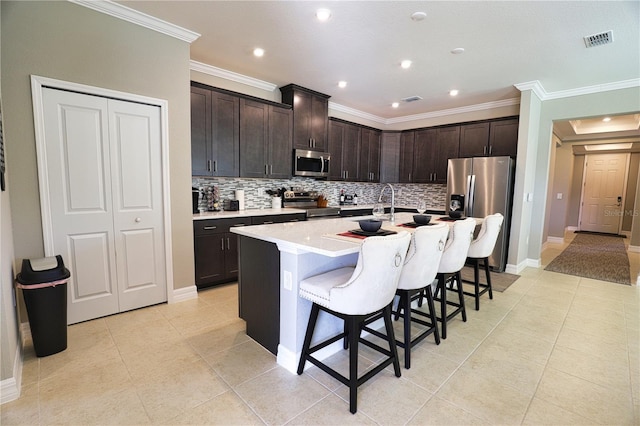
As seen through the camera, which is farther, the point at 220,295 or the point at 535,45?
the point at 220,295

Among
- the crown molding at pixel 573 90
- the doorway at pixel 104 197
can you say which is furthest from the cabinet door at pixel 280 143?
the crown molding at pixel 573 90

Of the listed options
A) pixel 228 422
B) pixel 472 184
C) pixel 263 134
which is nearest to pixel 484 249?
pixel 472 184

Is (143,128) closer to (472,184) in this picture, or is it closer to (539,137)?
(472,184)

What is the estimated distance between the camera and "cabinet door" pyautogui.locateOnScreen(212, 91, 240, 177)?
3779 millimetres

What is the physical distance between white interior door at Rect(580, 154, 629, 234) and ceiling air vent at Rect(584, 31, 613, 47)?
7499 millimetres

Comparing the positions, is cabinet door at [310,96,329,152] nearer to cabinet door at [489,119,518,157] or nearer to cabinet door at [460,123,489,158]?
cabinet door at [460,123,489,158]

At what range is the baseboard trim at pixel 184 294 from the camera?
3227 millimetres

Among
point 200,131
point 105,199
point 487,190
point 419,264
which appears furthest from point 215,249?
point 487,190

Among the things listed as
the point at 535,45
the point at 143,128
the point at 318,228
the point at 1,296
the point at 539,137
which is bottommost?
the point at 1,296

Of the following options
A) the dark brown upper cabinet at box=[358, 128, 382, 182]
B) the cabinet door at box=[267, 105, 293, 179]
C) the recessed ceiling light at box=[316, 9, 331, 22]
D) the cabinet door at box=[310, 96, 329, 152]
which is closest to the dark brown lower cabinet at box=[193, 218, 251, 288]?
the cabinet door at box=[267, 105, 293, 179]

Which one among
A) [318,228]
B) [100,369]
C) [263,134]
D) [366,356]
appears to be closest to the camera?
[100,369]

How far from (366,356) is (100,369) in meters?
1.89

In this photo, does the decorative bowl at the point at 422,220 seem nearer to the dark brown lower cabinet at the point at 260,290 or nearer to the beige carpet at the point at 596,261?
the dark brown lower cabinet at the point at 260,290

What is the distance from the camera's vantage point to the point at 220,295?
11.4ft
